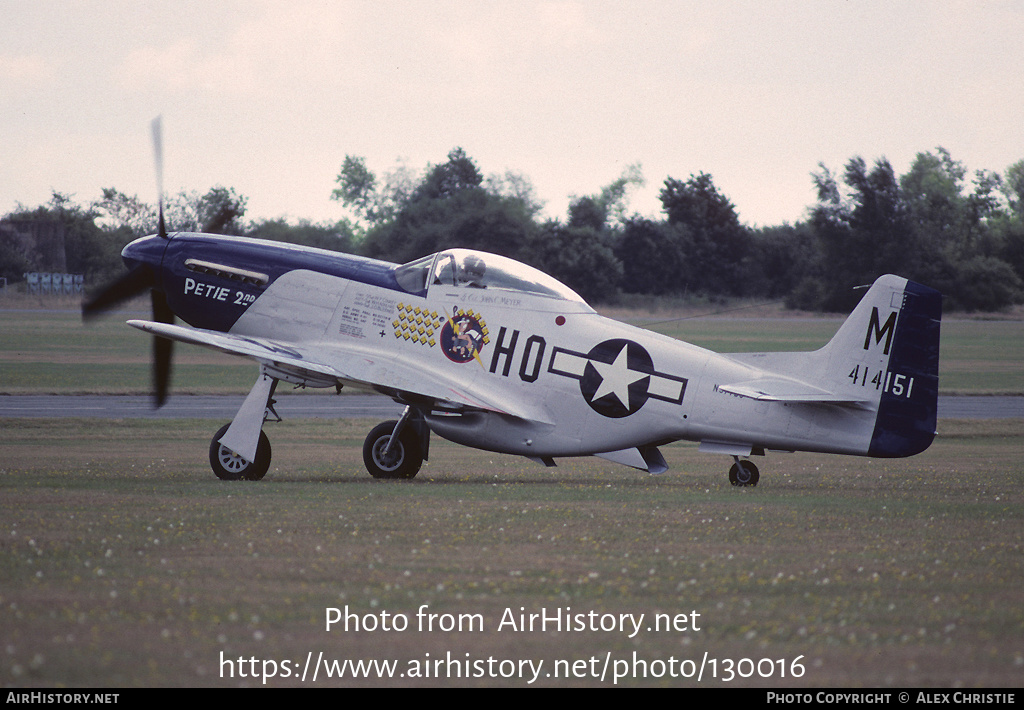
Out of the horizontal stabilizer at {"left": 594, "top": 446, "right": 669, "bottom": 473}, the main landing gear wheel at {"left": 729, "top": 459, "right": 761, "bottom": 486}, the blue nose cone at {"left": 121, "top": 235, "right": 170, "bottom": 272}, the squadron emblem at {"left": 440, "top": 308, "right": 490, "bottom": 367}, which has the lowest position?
the main landing gear wheel at {"left": 729, "top": 459, "right": 761, "bottom": 486}

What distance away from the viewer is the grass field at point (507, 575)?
583 cm

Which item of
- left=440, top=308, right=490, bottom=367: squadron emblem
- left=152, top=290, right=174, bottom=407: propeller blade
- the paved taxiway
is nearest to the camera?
left=440, top=308, right=490, bottom=367: squadron emblem

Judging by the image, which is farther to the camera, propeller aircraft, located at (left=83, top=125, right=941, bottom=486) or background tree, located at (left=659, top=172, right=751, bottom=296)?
background tree, located at (left=659, top=172, right=751, bottom=296)

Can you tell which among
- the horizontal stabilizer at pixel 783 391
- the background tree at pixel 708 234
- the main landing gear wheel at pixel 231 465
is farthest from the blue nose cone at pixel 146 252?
the background tree at pixel 708 234

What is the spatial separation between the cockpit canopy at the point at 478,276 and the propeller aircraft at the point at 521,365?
0.8 inches

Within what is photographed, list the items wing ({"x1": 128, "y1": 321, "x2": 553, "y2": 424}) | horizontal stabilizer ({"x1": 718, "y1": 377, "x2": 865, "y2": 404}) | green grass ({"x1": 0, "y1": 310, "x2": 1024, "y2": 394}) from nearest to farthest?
1. horizontal stabilizer ({"x1": 718, "y1": 377, "x2": 865, "y2": 404})
2. wing ({"x1": 128, "y1": 321, "x2": 553, "y2": 424})
3. green grass ({"x1": 0, "y1": 310, "x2": 1024, "y2": 394})

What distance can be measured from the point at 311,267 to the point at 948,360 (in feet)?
138

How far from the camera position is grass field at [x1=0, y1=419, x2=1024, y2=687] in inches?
230

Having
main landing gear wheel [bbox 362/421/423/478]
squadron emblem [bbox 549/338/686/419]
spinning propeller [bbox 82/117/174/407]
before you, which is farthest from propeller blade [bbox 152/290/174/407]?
squadron emblem [bbox 549/338/686/419]

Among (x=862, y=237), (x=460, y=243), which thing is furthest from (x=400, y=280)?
(x=460, y=243)

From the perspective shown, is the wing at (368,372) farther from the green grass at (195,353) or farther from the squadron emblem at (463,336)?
the green grass at (195,353)

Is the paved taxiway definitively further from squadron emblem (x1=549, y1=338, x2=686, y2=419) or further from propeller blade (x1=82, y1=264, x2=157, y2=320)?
squadron emblem (x1=549, y1=338, x2=686, y2=419)

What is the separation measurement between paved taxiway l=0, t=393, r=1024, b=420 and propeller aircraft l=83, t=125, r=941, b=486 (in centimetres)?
1014

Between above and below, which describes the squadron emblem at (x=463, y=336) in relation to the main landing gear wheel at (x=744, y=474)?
above
